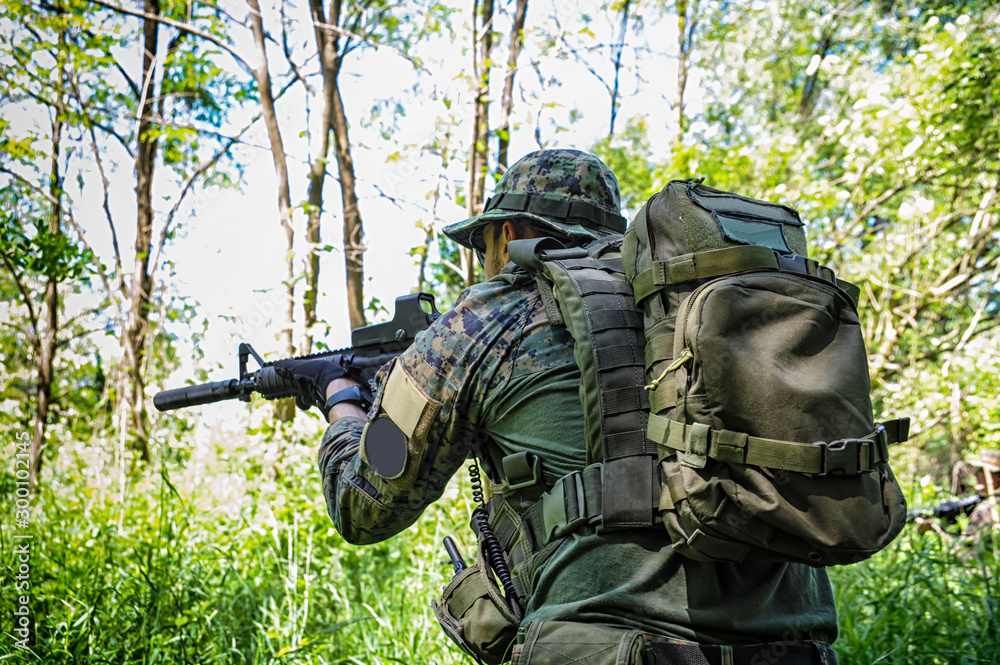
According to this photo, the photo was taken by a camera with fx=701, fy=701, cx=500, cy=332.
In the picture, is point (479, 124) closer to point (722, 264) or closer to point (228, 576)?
point (228, 576)

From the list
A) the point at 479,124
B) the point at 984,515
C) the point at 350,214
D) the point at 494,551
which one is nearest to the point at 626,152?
the point at 350,214

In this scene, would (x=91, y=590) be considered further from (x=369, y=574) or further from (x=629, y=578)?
(x=629, y=578)

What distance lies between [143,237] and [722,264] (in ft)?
23.3

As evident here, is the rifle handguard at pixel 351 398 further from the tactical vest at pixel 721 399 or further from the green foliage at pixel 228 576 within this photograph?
the green foliage at pixel 228 576

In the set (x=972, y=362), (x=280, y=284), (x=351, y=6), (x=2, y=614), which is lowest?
(x=2, y=614)

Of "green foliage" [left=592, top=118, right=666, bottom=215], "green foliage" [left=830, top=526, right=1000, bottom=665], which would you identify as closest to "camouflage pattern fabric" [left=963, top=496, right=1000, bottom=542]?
"green foliage" [left=830, top=526, right=1000, bottom=665]

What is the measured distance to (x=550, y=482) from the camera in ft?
5.20

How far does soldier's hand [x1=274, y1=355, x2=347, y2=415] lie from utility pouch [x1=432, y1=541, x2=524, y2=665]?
0.99m

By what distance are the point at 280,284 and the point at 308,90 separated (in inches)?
85.4

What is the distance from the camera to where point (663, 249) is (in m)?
1.49

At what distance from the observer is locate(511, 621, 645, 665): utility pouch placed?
4.44 ft

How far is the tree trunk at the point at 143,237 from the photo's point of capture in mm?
6641

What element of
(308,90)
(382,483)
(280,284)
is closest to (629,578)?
(382,483)

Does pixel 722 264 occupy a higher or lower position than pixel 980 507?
higher
